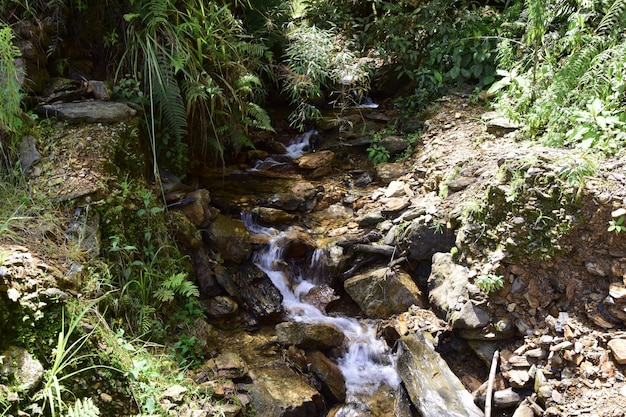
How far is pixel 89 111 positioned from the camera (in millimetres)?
3502

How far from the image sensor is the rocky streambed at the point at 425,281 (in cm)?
279

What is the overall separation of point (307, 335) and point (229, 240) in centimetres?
119

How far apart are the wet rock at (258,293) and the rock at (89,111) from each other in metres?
1.65

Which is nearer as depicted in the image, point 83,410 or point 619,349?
point 83,410

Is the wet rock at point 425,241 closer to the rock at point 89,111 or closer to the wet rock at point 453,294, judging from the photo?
the wet rock at point 453,294

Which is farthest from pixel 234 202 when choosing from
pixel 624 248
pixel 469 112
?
pixel 624 248

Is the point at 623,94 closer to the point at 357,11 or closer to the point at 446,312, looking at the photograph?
the point at 446,312

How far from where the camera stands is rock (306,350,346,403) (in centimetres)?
335

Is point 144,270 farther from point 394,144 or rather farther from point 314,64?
point 394,144

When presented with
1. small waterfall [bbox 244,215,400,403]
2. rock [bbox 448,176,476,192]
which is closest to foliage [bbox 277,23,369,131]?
small waterfall [bbox 244,215,400,403]

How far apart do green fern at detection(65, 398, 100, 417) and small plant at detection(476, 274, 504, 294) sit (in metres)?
2.51

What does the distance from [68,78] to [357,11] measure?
4.44 meters

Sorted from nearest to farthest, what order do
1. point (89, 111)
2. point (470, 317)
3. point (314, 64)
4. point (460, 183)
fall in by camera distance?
point (470, 317)
point (89, 111)
point (460, 183)
point (314, 64)

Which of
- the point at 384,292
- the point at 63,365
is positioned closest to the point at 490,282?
the point at 384,292
